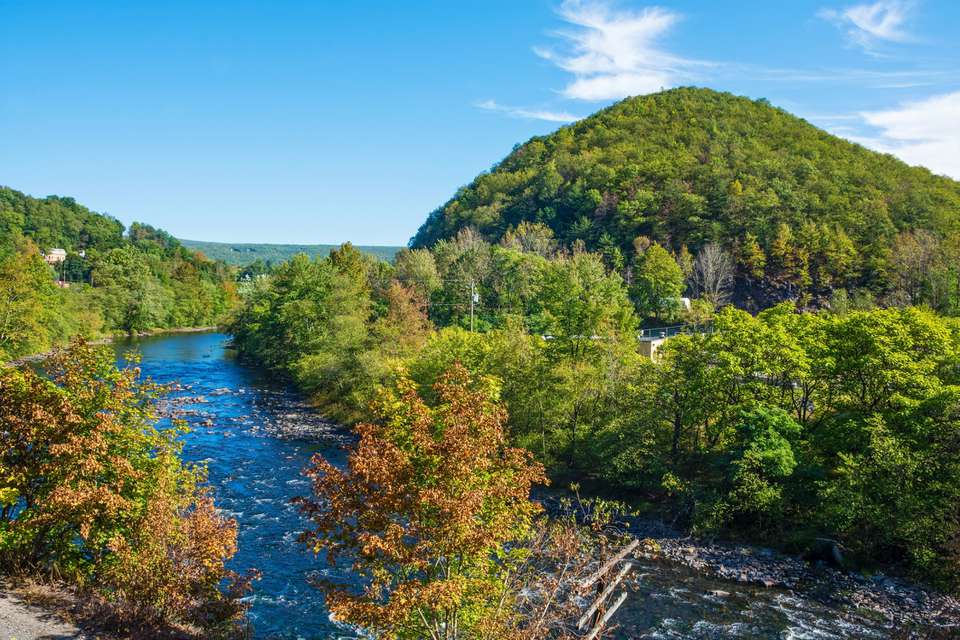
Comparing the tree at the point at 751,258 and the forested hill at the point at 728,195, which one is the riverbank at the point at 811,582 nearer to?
the forested hill at the point at 728,195

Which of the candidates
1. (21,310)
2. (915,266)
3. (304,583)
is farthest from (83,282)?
(915,266)

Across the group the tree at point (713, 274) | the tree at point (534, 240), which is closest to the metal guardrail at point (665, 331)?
the tree at point (713, 274)

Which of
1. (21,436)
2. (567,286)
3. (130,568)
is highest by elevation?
(567,286)

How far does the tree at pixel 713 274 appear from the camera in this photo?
247ft

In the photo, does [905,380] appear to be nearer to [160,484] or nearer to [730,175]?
[160,484]

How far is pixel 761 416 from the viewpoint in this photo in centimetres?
2711

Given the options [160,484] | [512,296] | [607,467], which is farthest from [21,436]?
[512,296]

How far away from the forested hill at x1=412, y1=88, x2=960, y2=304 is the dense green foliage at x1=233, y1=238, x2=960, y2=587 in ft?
154

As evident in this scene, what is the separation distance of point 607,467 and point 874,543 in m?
11.4

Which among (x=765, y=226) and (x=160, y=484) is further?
(x=765, y=226)

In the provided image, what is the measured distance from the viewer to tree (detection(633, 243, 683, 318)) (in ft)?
234

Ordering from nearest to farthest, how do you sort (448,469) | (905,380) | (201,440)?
(448,469), (905,380), (201,440)

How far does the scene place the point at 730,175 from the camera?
3794 inches

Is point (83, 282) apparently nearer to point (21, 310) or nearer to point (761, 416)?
point (21, 310)
